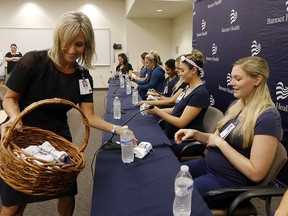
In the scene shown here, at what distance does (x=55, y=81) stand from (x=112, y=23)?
774 cm

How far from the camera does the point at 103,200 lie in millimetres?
938

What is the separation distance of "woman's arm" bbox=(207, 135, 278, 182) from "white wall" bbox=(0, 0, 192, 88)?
22.0ft

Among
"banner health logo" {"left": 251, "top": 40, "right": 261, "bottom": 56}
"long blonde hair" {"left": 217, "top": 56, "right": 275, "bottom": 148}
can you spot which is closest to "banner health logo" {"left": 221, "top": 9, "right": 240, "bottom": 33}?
"banner health logo" {"left": 251, "top": 40, "right": 261, "bottom": 56}

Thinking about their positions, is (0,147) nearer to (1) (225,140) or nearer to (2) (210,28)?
(1) (225,140)

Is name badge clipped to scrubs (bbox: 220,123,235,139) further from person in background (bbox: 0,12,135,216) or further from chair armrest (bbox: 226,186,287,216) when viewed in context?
person in background (bbox: 0,12,135,216)

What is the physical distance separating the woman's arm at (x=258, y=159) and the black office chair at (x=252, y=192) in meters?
0.06

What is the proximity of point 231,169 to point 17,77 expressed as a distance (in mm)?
1179

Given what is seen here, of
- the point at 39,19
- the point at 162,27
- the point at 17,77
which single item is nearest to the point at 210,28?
the point at 17,77

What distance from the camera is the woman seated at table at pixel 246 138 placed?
1134 mm

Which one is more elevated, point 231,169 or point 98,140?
point 231,169

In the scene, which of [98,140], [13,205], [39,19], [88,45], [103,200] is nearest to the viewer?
[103,200]

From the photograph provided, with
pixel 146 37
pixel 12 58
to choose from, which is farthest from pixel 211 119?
pixel 12 58

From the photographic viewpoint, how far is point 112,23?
8367mm

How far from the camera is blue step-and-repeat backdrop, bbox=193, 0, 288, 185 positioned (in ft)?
6.56
